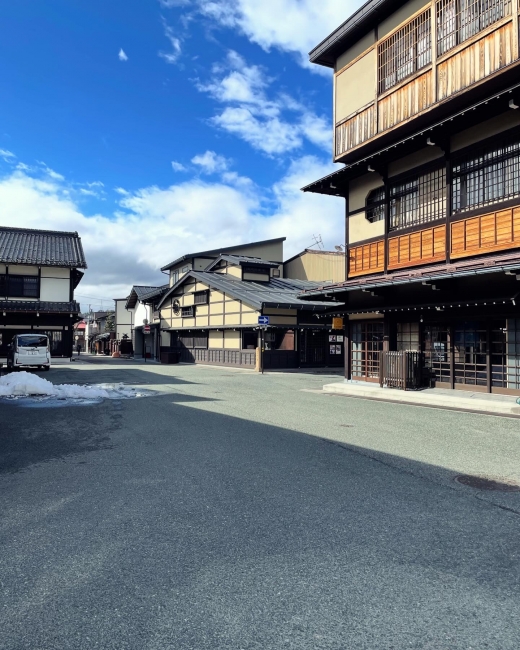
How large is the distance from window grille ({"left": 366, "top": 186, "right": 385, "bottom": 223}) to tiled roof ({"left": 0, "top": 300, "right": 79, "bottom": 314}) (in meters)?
21.9

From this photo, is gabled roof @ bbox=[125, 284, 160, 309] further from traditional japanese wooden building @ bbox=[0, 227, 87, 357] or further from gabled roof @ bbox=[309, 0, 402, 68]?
gabled roof @ bbox=[309, 0, 402, 68]

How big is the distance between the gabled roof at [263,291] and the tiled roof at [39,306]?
8.37m

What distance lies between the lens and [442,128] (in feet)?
42.3

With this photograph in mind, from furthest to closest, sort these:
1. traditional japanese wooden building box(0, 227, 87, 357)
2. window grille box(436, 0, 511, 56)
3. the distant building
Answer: the distant building, traditional japanese wooden building box(0, 227, 87, 357), window grille box(436, 0, 511, 56)

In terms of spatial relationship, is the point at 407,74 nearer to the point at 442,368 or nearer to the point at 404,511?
the point at 442,368

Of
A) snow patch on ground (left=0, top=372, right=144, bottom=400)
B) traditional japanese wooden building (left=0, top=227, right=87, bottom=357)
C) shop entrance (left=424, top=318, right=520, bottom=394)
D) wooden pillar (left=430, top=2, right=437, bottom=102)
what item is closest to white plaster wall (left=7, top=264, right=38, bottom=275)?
traditional japanese wooden building (left=0, top=227, right=87, bottom=357)

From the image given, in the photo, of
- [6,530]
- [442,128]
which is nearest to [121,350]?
[442,128]

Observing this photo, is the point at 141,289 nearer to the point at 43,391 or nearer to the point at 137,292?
the point at 137,292

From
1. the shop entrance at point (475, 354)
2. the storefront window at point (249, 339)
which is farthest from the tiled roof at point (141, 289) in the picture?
the shop entrance at point (475, 354)

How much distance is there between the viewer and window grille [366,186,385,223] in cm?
1616

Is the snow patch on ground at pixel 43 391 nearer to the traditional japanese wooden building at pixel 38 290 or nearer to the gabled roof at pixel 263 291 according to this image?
the gabled roof at pixel 263 291

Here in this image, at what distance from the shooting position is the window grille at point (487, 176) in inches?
472

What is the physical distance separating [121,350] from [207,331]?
1901cm

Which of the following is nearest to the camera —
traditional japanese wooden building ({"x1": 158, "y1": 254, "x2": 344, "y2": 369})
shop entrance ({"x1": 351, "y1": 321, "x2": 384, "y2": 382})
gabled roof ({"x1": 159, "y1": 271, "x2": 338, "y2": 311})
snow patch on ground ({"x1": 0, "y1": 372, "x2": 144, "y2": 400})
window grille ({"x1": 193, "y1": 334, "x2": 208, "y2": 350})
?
snow patch on ground ({"x1": 0, "y1": 372, "x2": 144, "y2": 400})
